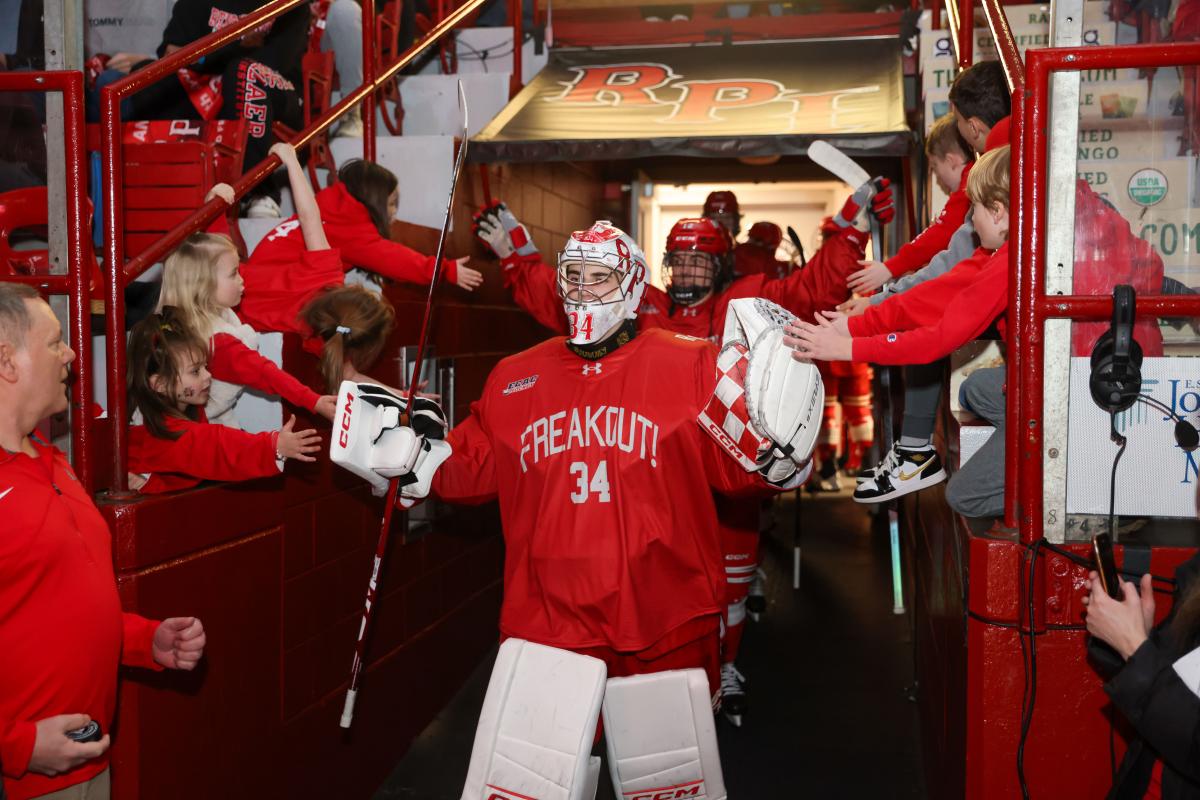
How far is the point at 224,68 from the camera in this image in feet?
14.8

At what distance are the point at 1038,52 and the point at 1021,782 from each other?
145cm

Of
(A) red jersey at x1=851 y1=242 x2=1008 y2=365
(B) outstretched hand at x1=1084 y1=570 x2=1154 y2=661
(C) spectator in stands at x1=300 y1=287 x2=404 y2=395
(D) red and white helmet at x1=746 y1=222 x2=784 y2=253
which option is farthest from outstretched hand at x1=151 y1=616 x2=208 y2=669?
(D) red and white helmet at x1=746 y1=222 x2=784 y2=253

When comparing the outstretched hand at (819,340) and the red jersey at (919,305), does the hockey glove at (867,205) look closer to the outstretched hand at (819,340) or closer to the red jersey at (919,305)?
the red jersey at (919,305)

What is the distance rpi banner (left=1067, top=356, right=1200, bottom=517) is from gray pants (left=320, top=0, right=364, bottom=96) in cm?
414

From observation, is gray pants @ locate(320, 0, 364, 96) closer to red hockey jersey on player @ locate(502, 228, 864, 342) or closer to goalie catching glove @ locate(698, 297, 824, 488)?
red hockey jersey on player @ locate(502, 228, 864, 342)

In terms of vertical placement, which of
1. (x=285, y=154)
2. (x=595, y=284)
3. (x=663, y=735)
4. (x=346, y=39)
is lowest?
(x=663, y=735)

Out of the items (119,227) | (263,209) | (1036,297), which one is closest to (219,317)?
(119,227)

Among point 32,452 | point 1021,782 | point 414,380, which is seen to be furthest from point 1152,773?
point 32,452

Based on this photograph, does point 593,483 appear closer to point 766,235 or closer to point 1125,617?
point 1125,617

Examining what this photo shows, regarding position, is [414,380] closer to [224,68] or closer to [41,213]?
[41,213]

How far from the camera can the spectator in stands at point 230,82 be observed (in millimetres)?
4363

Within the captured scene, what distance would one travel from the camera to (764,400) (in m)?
2.41

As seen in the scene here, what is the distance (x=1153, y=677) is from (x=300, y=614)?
249 cm

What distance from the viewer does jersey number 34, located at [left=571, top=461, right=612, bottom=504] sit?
272cm
